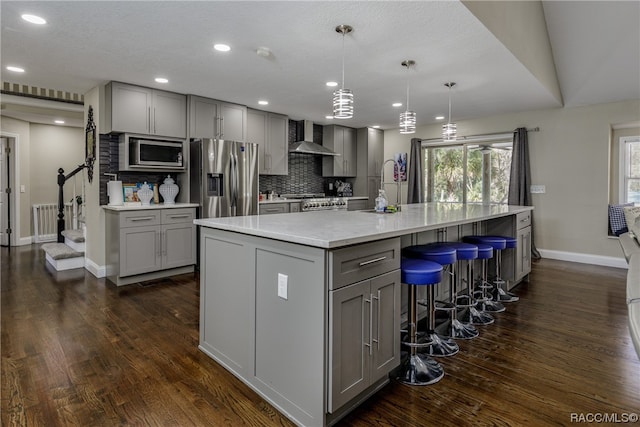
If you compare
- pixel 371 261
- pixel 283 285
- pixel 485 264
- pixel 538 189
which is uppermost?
pixel 538 189

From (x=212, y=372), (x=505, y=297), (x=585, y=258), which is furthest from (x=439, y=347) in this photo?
(x=585, y=258)

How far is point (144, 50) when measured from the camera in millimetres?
3240

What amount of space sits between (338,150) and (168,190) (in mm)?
3550

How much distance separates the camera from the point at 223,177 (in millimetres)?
4879

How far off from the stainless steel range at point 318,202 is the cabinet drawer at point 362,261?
400 cm

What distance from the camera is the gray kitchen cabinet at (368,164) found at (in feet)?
24.5

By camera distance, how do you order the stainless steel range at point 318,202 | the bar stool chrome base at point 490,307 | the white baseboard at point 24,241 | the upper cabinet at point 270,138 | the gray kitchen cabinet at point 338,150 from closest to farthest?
the bar stool chrome base at point 490,307 < the upper cabinet at point 270,138 < the stainless steel range at point 318,202 < the white baseboard at point 24,241 < the gray kitchen cabinet at point 338,150

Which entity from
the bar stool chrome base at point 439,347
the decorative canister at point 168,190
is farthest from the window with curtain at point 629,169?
the decorative canister at point 168,190

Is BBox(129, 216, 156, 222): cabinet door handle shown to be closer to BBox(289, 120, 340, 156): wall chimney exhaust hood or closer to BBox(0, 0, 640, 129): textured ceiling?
BBox(0, 0, 640, 129): textured ceiling

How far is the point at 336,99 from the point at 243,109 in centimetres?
307

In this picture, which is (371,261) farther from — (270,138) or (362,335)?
(270,138)

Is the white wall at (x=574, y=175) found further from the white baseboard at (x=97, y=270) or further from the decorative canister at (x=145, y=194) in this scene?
the white baseboard at (x=97, y=270)

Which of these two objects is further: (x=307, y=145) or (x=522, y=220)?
(x=307, y=145)

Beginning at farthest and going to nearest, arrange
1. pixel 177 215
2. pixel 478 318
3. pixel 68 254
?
pixel 68 254 → pixel 177 215 → pixel 478 318
